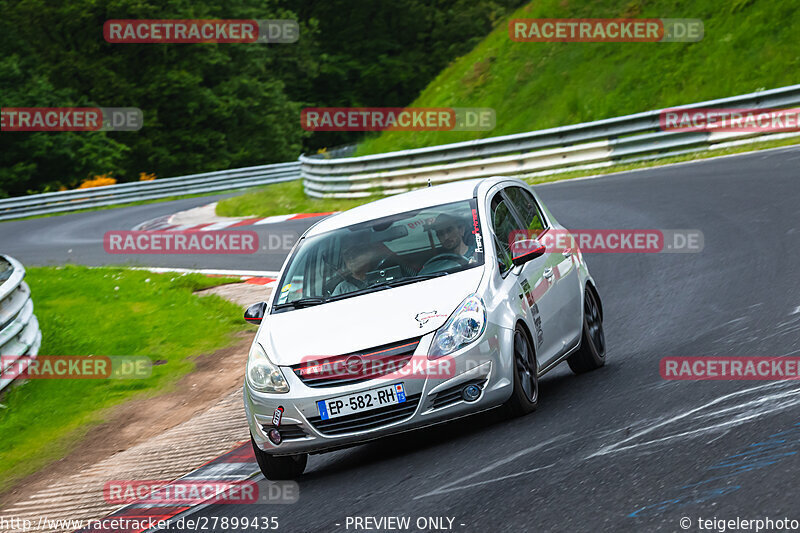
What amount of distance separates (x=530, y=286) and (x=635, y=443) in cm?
196

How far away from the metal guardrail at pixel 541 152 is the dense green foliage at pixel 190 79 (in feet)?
82.0

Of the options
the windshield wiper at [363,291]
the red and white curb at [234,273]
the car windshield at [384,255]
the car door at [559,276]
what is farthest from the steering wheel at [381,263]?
the red and white curb at [234,273]

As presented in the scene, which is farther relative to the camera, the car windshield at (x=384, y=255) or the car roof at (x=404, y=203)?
the car roof at (x=404, y=203)

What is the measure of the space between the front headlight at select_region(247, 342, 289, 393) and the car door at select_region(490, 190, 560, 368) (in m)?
1.57

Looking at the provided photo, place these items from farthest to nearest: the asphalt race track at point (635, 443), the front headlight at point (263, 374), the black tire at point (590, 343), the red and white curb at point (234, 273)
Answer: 1. the red and white curb at point (234, 273)
2. the black tire at point (590, 343)
3. the front headlight at point (263, 374)
4. the asphalt race track at point (635, 443)

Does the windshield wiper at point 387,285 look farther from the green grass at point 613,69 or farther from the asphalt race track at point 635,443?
the green grass at point 613,69

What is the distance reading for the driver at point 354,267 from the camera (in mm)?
7602

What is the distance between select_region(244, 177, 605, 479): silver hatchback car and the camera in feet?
21.8

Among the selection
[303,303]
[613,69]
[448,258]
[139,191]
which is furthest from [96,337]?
[139,191]

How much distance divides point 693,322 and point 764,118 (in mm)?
11764

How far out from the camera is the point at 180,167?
55781 millimetres

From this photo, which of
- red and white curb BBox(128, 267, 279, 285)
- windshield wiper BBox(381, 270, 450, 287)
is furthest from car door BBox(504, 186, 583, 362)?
red and white curb BBox(128, 267, 279, 285)

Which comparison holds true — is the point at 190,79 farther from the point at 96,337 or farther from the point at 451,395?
the point at 451,395

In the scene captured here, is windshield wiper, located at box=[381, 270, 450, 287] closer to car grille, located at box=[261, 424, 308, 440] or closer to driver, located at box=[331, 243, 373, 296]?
driver, located at box=[331, 243, 373, 296]
